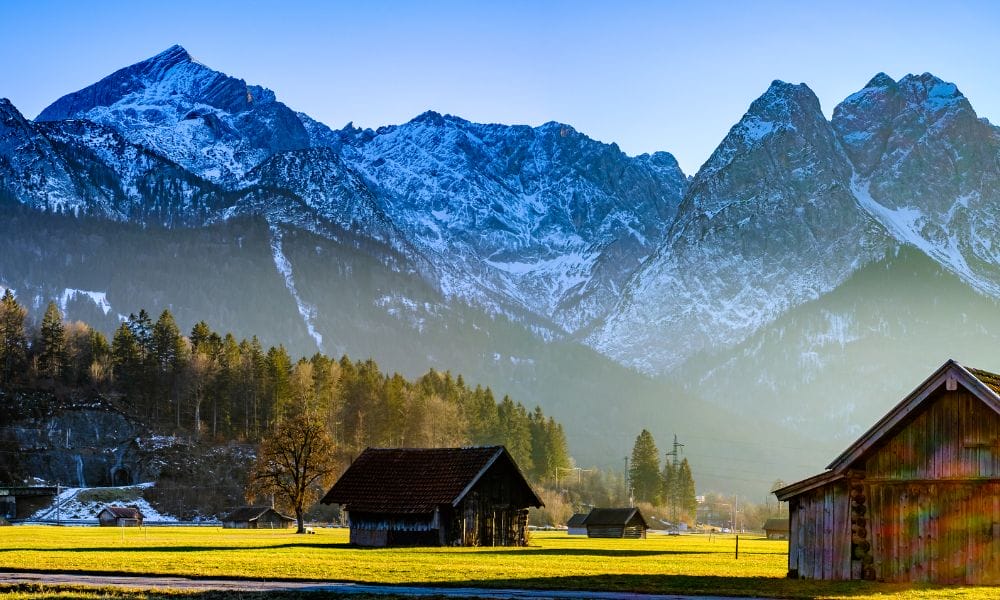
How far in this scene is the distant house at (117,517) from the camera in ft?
444

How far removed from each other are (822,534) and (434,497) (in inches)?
1452

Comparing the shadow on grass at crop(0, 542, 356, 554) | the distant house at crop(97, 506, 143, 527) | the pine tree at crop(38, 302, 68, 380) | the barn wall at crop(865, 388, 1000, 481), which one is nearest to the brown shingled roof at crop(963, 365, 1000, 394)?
the barn wall at crop(865, 388, 1000, 481)

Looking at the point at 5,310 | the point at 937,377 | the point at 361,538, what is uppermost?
the point at 5,310

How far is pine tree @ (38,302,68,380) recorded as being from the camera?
189m

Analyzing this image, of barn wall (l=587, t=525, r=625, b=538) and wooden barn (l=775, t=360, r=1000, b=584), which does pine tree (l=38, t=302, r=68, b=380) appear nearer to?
barn wall (l=587, t=525, r=625, b=538)

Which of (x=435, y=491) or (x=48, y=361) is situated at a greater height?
(x=48, y=361)

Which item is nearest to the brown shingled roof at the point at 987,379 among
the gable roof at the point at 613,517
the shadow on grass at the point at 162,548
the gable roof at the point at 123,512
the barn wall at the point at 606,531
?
the shadow on grass at the point at 162,548

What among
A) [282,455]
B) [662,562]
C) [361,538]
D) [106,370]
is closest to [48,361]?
[106,370]

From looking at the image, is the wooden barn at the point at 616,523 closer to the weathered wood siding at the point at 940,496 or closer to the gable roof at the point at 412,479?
the gable roof at the point at 412,479

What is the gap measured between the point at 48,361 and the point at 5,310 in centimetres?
1345

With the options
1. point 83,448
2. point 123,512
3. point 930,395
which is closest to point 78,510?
point 123,512

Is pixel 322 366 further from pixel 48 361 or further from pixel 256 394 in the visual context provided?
pixel 48 361

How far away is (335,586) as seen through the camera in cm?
4078

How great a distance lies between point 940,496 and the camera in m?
43.5
